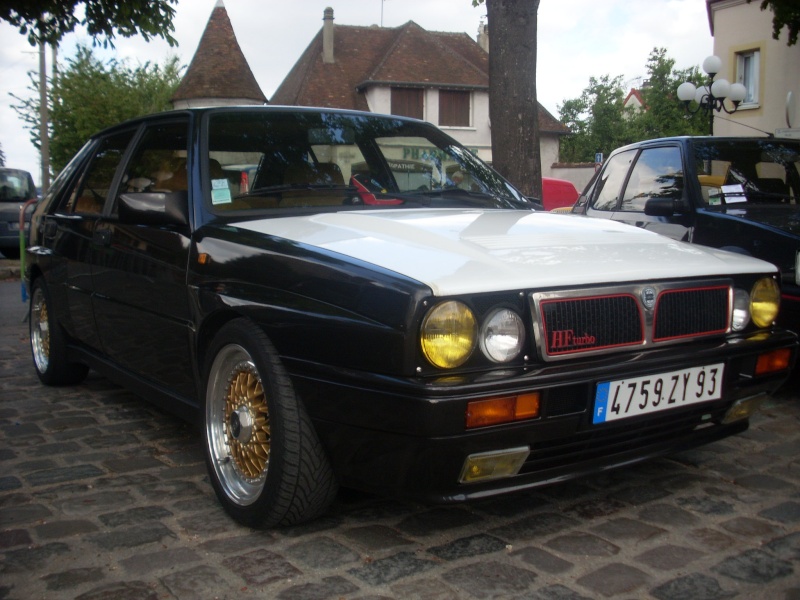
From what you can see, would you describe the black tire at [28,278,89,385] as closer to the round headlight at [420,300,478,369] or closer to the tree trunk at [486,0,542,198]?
the round headlight at [420,300,478,369]

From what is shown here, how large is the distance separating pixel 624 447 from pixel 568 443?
298mm

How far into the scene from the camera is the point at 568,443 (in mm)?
2805

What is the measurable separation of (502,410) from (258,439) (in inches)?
40.0

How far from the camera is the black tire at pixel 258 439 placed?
288 cm

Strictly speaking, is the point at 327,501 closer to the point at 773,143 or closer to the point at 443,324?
the point at 443,324

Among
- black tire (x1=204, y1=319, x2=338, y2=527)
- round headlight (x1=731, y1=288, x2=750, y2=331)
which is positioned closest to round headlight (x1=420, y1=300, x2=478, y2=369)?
black tire (x1=204, y1=319, x2=338, y2=527)

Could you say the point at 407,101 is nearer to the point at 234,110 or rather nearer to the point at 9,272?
the point at 9,272

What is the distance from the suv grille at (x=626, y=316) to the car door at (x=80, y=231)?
271 cm

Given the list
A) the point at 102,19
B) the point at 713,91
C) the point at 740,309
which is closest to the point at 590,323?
the point at 740,309

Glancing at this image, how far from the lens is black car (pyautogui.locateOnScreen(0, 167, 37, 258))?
18500 millimetres

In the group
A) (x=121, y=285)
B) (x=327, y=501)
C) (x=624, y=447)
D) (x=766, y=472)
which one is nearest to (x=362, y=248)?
(x=327, y=501)

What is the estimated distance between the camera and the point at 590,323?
9.20 feet

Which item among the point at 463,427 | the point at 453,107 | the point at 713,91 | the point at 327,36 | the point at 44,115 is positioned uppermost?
the point at 327,36

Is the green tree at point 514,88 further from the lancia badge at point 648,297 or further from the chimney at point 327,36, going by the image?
the chimney at point 327,36
